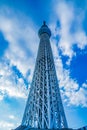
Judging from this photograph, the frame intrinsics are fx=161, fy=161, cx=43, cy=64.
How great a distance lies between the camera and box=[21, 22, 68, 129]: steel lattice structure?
29556 millimetres

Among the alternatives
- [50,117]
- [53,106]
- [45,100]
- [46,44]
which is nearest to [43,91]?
[45,100]

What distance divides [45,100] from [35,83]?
4876 millimetres

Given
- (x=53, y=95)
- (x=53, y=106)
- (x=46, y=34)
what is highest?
(x=46, y=34)

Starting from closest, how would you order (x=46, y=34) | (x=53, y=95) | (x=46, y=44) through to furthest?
(x=53, y=95) < (x=46, y=44) < (x=46, y=34)

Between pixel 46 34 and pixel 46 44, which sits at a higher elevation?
pixel 46 34

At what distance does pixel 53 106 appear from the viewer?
104ft

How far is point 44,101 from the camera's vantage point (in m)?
32.8

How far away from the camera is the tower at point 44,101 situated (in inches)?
1161

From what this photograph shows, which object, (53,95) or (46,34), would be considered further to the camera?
(46,34)

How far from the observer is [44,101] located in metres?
32.8

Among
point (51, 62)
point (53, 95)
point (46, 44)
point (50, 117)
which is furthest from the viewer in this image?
point (46, 44)

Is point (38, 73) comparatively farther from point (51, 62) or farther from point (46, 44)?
point (46, 44)

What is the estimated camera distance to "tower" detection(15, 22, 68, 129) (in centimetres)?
2950

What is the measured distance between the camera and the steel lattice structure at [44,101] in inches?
1164
